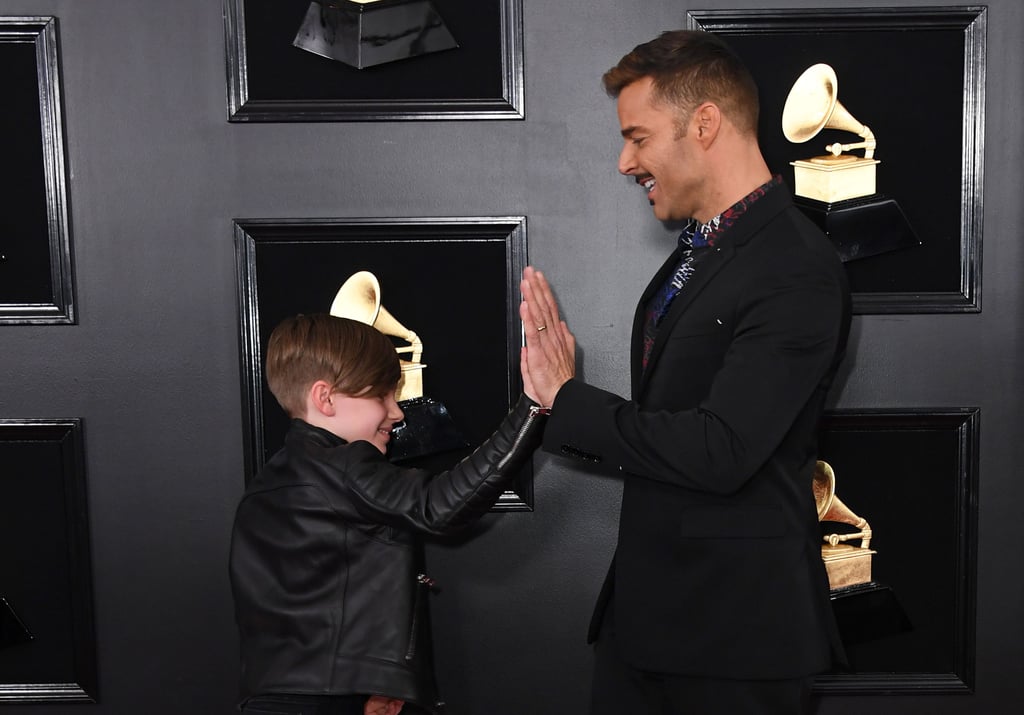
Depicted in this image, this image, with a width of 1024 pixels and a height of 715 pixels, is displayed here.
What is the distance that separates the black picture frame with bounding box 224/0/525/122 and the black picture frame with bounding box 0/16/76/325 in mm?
443

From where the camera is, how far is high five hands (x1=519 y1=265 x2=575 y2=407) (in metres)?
2.03

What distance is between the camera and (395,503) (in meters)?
2.03

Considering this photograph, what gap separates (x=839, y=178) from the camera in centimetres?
263

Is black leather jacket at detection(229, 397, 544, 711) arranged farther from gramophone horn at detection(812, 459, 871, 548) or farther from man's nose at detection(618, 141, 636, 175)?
gramophone horn at detection(812, 459, 871, 548)

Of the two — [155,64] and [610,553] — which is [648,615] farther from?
[155,64]

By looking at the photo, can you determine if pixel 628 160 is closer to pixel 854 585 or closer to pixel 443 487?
pixel 443 487

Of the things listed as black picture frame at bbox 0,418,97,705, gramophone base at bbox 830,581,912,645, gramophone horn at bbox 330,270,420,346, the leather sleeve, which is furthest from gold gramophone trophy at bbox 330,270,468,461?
gramophone base at bbox 830,581,912,645

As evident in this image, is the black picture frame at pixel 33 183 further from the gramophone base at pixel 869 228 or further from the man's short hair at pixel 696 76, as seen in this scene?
the gramophone base at pixel 869 228

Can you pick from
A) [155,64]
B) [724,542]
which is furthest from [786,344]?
[155,64]

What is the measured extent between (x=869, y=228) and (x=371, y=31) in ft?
4.29

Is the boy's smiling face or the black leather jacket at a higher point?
the boy's smiling face

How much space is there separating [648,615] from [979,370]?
1214 mm

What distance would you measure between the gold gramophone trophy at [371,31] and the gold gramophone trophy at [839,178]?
868 millimetres

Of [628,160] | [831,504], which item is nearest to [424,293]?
[628,160]
